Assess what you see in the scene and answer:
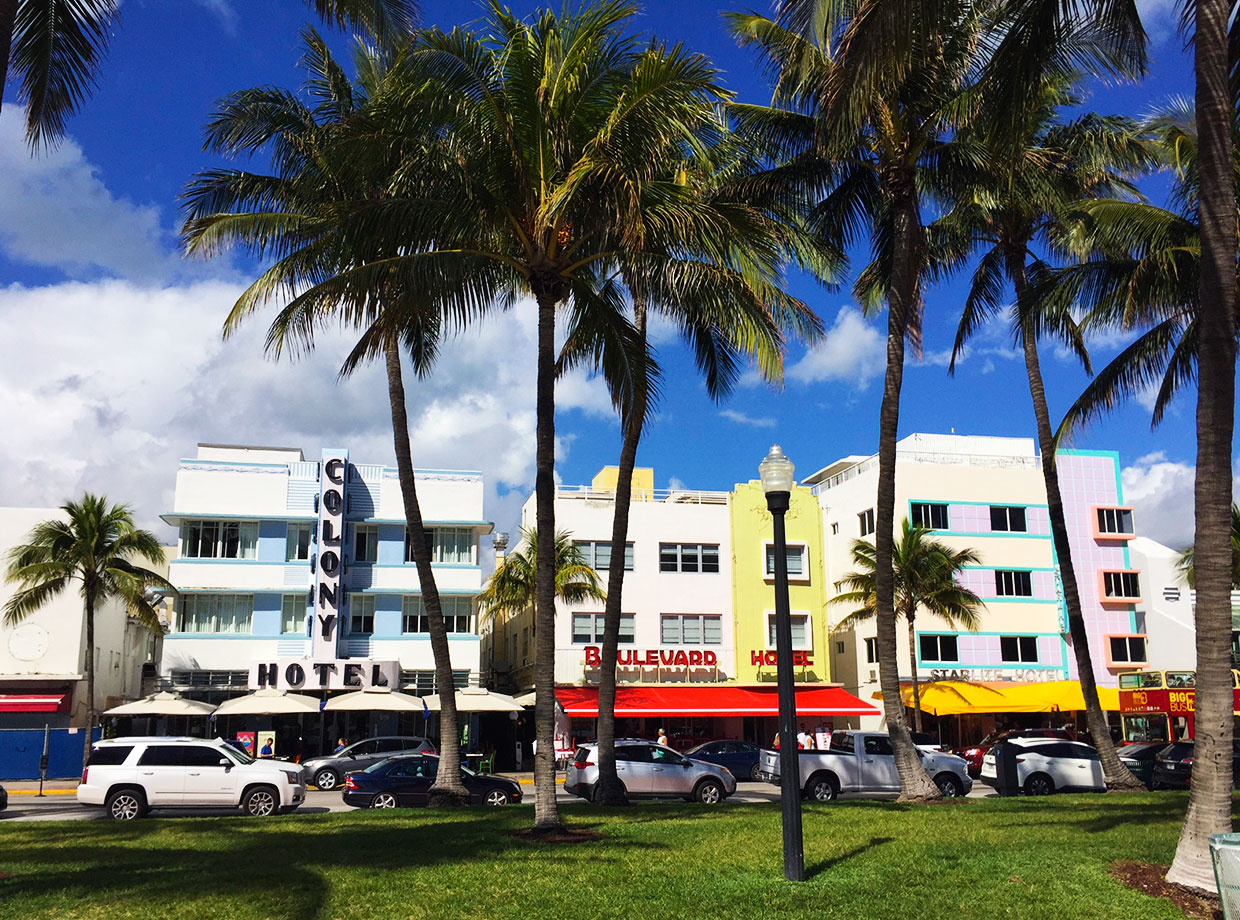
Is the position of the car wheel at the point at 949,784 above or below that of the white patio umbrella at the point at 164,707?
below

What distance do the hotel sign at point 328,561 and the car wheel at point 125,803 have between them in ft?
64.0

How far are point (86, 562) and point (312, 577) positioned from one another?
25.6ft

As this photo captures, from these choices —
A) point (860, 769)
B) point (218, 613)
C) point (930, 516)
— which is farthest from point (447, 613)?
point (860, 769)

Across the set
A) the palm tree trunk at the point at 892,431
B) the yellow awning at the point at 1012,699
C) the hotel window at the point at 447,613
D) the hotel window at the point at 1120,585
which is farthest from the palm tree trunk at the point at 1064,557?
the hotel window at the point at 1120,585

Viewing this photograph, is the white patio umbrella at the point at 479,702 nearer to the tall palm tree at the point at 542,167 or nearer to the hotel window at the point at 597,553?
the hotel window at the point at 597,553

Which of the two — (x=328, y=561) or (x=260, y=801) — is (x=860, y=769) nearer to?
(x=260, y=801)

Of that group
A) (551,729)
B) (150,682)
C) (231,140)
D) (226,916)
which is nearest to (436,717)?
(150,682)

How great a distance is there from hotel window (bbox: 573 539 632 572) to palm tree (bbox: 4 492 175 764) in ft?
52.7

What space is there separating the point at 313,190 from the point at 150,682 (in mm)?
41930

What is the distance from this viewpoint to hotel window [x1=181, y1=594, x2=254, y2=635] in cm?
4144

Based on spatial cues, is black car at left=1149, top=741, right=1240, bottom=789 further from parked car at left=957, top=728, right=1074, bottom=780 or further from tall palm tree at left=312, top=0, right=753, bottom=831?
tall palm tree at left=312, top=0, right=753, bottom=831

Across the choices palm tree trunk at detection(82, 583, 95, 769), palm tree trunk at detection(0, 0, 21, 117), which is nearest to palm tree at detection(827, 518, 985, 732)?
palm tree trunk at detection(82, 583, 95, 769)

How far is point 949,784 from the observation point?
83.7ft

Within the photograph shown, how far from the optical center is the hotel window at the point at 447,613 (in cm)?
4328
